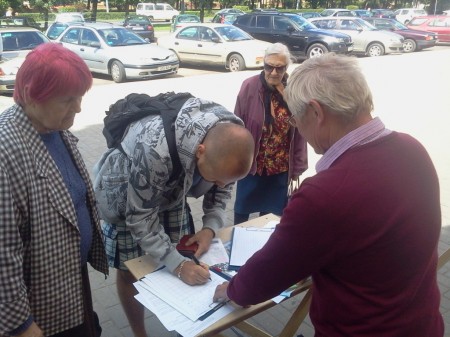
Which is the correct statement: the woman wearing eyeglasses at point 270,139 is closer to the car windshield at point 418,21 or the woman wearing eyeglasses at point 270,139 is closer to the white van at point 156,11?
the car windshield at point 418,21

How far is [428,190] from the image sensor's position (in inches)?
51.2

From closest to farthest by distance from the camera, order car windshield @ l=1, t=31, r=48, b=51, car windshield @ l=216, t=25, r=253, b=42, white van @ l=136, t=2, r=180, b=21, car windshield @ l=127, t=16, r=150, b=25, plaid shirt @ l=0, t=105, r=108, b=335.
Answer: plaid shirt @ l=0, t=105, r=108, b=335, car windshield @ l=1, t=31, r=48, b=51, car windshield @ l=216, t=25, r=253, b=42, car windshield @ l=127, t=16, r=150, b=25, white van @ l=136, t=2, r=180, b=21

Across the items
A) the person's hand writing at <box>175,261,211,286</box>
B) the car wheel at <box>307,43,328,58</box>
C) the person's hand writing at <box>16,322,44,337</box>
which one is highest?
the car wheel at <box>307,43,328,58</box>

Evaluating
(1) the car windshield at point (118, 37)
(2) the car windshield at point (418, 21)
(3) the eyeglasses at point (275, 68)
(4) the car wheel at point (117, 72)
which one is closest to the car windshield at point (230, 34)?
(1) the car windshield at point (118, 37)

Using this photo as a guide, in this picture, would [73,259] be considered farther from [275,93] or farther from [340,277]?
[275,93]

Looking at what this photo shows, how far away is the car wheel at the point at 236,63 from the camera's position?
13.2 meters

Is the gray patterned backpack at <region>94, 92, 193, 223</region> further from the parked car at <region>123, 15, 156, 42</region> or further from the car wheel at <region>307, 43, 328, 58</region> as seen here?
the parked car at <region>123, 15, 156, 42</region>

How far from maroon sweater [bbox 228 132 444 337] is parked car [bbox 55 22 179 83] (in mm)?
10612

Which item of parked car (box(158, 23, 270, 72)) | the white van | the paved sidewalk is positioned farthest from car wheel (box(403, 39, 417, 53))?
the white van

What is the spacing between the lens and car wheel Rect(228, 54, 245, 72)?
1322cm

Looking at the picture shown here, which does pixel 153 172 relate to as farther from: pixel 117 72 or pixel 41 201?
pixel 117 72

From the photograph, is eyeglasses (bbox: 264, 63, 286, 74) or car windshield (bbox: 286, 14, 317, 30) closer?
eyeglasses (bbox: 264, 63, 286, 74)

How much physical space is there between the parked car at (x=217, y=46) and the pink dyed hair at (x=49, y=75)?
11854 mm

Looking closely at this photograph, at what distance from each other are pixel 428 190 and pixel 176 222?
1341 millimetres
